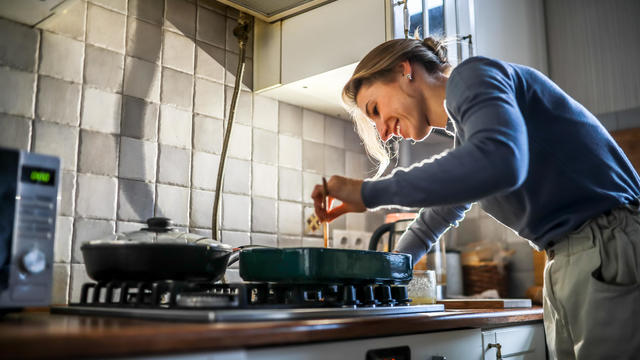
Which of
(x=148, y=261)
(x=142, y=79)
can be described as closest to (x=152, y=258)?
(x=148, y=261)

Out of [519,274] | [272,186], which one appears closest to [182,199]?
[272,186]

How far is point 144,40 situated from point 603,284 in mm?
1171

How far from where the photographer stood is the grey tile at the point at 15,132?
1213mm

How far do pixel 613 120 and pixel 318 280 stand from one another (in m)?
1.54

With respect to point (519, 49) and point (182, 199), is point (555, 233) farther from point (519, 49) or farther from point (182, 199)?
point (519, 49)

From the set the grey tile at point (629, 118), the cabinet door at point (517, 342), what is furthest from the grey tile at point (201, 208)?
the grey tile at point (629, 118)

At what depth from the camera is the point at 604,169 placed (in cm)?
98

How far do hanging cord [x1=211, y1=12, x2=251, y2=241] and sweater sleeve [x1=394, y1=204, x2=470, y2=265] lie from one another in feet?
1.64

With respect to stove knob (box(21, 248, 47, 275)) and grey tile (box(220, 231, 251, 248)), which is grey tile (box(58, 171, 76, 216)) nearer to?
grey tile (box(220, 231, 251, 248))

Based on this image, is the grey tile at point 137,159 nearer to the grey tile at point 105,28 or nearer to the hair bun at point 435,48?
the grey tile at point 105,28

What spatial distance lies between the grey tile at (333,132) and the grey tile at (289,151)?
0.14 meters

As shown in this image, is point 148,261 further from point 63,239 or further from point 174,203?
point 174,203

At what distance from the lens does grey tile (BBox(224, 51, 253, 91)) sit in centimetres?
167

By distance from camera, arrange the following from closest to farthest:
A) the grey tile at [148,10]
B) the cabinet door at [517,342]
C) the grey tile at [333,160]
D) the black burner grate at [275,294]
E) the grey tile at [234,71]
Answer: the black burner grate at [275,294]
the cabinet door at [517,342]
the grey tile at [148,10]
the grey tile at [234,71]
the grey tile at [333,160]
